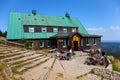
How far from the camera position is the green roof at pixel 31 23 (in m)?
34.7

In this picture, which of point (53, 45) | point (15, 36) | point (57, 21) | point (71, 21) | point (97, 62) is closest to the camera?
point (97, 62)

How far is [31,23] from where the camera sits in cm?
3684

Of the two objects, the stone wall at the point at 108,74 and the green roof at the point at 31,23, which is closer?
the stone wall at the point at 108,74

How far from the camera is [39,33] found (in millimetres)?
37156

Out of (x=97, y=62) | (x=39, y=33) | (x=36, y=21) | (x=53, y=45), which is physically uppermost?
(x=36, y=21)

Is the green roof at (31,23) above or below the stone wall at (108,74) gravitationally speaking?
above

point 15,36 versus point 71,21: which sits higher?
point 71,21

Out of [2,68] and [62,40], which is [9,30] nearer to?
[62,40]

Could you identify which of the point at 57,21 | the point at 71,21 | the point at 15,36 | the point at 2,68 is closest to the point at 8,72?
the point at 2,68

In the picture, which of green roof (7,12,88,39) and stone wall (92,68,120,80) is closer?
stone wall (92,68,120,80)

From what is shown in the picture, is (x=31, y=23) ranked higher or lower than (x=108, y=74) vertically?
higher

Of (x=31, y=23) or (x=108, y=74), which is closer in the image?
(x=108, y=74)

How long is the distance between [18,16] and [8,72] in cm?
2805

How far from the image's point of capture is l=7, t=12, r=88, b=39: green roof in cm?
3466
